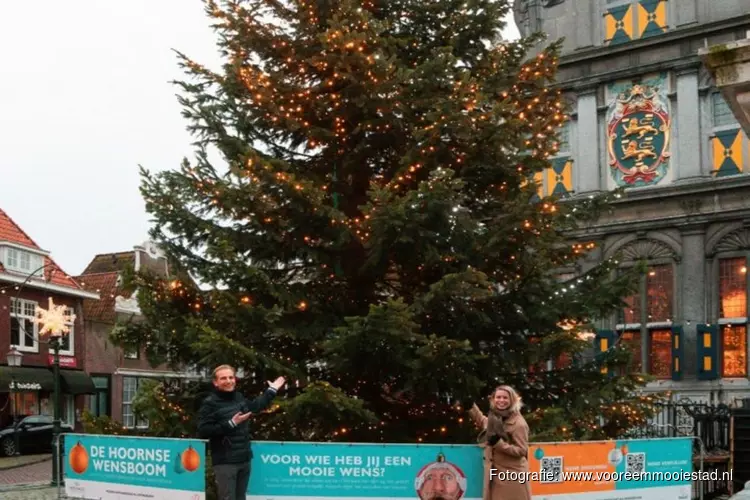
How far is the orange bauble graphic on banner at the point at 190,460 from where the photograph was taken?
9.66 meters

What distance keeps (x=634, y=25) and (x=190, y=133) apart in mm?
15254

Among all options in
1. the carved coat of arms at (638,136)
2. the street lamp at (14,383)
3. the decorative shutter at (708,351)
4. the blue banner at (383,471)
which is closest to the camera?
the blue banner at (383,471)

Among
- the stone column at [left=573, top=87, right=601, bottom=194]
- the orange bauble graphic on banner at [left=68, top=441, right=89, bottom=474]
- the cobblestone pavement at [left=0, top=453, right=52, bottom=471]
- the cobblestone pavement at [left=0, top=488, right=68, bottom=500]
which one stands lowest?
the cobblestone pavement at [left=0, top=453, right=52, bottom=471]

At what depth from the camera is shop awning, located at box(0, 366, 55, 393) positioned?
3291cm

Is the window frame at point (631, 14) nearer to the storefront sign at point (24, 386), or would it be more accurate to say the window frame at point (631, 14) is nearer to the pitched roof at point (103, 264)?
the storefront sign at point (24, 386)

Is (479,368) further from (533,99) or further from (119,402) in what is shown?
(119,402)

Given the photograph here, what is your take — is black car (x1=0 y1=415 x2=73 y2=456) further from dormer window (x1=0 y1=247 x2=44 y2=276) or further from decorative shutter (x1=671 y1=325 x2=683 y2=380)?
decorative shutter (x1=671 y1=325 x2=683 y2=380)

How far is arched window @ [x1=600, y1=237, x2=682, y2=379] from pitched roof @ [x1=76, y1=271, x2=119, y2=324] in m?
26.0

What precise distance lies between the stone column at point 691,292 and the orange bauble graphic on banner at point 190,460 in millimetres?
15455

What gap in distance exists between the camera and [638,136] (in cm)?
2341

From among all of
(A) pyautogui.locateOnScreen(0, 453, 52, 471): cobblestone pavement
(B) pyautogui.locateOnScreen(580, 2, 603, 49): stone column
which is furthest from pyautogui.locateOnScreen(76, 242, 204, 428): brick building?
(B) pyautogui.locateOnScreen(580, 2, 603, 49): stone column

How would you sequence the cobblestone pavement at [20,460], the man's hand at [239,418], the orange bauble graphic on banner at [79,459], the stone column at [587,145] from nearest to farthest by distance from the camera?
1. the man's hand at [239,418]
2. the orange bauble graphic on banner at [79,459]
3. the stone column at [587,145]
4. the cobblestone pavement at [20,460]

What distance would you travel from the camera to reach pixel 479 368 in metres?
10.9

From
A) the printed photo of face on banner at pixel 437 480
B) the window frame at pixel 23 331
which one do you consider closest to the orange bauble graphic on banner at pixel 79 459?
the printed photo of face on banner at pixel 437 480
